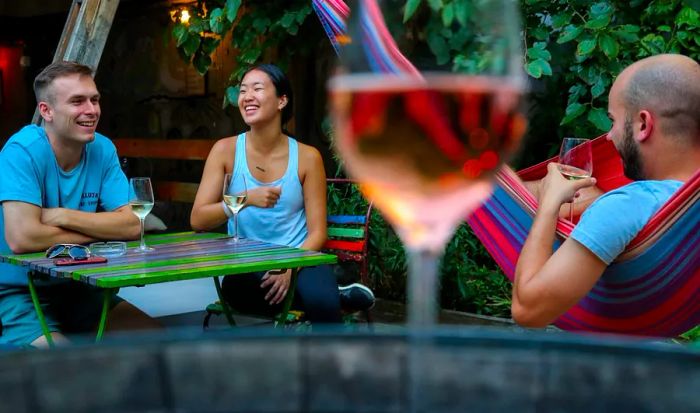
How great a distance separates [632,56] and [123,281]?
2581 millimetres

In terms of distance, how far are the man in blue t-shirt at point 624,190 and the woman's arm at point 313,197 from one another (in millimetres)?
1371

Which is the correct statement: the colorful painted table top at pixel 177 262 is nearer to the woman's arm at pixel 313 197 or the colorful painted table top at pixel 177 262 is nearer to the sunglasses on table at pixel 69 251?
the sunglasses on table at pixel 69 251

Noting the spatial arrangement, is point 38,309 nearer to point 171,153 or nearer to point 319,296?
point 319,296

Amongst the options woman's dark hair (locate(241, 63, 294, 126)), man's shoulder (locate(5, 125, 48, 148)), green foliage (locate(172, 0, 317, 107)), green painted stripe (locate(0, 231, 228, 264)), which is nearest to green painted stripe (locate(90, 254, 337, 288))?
green painted stripe (locate(0, 231, 228, 264))

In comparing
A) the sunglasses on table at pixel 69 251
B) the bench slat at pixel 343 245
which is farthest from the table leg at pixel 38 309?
the bench slat at pixel 343 245

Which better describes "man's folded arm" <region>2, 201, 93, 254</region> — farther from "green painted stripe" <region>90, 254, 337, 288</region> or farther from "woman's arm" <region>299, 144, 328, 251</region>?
"woman's arm" <region>299, 144, 328, 251</region>

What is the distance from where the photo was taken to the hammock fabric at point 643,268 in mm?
1755

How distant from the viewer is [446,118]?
0.47 meters

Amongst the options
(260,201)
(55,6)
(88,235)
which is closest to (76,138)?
(88,235)

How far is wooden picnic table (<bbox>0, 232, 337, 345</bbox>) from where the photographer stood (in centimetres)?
213

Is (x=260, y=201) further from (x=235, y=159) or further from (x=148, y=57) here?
(x=148, y=57)

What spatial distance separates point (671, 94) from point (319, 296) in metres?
1.54

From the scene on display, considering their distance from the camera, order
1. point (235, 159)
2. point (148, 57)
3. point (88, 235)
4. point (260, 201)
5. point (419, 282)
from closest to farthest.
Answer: point (419, 282) → point (88, 235) → point (260, 201) → point (235, 159) → point (148, 57)

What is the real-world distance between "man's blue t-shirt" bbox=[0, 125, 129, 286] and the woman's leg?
2.33 feet
